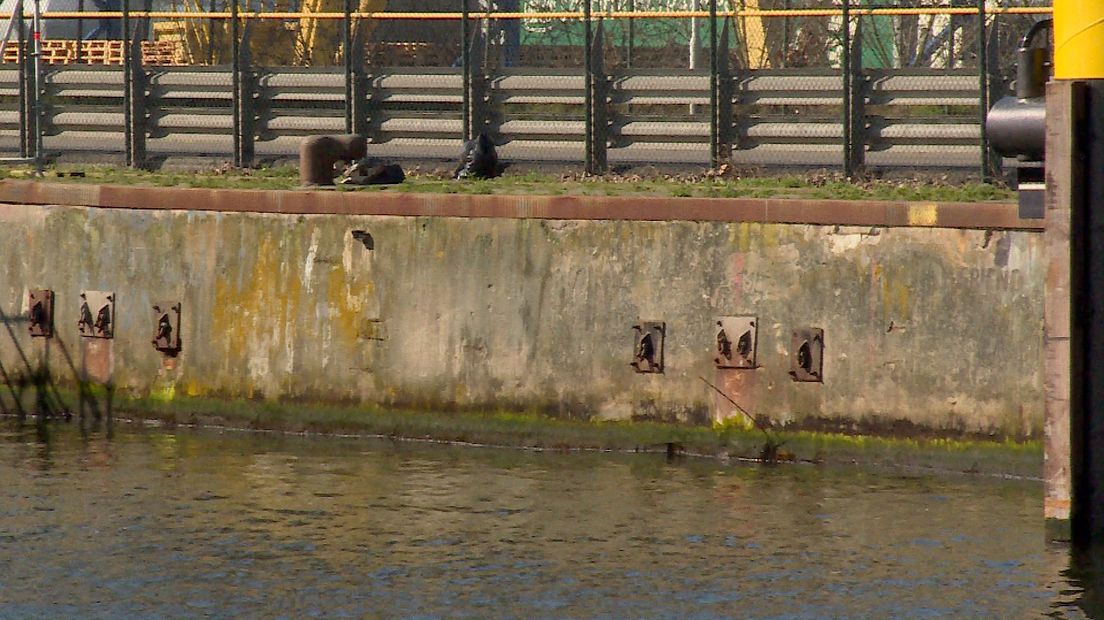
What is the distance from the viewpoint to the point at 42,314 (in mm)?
19953

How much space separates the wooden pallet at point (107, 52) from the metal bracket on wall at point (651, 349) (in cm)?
1742

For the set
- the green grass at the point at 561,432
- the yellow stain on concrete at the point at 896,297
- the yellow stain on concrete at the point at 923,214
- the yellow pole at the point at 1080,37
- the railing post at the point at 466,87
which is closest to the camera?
the yellow pole at the point at 1080,37

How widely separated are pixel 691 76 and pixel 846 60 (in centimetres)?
190

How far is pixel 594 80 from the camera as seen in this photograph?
2217cm

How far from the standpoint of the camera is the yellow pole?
43.8 ft

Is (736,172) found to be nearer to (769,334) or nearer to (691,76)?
(691,76)

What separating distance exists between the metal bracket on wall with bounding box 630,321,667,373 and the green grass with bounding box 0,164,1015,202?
4.88ft

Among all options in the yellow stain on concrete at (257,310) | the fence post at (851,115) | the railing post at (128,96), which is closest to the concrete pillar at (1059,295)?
the fence post at (851,115)

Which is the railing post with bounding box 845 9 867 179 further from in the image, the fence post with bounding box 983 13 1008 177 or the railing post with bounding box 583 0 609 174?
the railing post with bounding box 583 0 609 174

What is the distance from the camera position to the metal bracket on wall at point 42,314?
65.4ft

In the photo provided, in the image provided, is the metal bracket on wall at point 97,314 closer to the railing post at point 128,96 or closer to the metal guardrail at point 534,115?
the metal guardrail at point 534,115

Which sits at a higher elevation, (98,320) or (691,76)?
(691,76)

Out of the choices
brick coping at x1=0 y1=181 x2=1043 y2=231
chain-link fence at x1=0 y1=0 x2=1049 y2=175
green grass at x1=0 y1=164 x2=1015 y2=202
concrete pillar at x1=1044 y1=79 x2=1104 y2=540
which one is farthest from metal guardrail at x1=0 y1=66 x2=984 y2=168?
concrete pillar at x1=1044 y1=79 x2=1104 y2=540

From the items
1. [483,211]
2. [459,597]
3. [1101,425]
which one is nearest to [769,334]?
[483,211]
